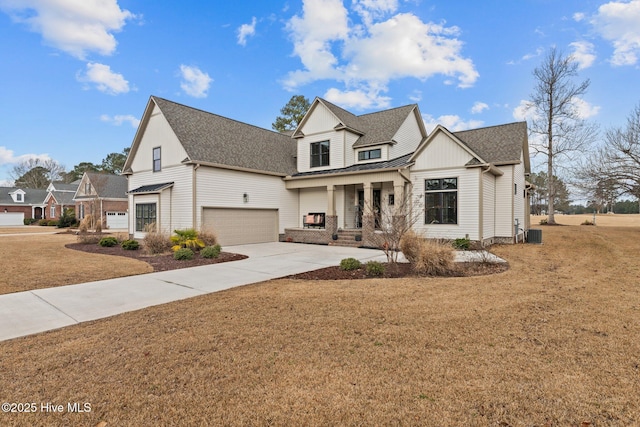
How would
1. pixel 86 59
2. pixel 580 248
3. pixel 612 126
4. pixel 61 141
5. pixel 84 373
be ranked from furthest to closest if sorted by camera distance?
pixel 61 141 < pixel 612 126 < pixel 86 59 < pixel 580 248 < pixel 84 373

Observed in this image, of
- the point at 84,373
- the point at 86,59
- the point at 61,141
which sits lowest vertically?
the point at 84,373

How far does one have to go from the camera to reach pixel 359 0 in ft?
47.2

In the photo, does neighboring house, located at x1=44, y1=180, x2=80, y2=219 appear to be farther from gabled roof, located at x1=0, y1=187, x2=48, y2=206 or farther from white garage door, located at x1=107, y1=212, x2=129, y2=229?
white garage door, located at x1=107, y1=212, x2=129, y2=229

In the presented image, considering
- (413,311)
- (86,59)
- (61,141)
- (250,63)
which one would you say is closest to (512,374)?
(413,311)

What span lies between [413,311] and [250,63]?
19.7 m

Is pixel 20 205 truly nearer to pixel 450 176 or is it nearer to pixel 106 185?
pixel 106 185

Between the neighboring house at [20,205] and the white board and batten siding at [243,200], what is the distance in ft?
143

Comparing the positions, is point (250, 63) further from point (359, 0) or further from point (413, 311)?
point (413, 311)

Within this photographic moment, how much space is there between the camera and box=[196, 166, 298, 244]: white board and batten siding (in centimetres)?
1578

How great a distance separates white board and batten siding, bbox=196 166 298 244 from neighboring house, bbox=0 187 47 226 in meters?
43.6

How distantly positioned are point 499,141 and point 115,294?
712 inches

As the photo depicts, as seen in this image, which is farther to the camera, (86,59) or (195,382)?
(86,59)

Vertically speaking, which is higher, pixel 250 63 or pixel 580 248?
pixel 250 63

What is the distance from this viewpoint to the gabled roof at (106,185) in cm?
3187
